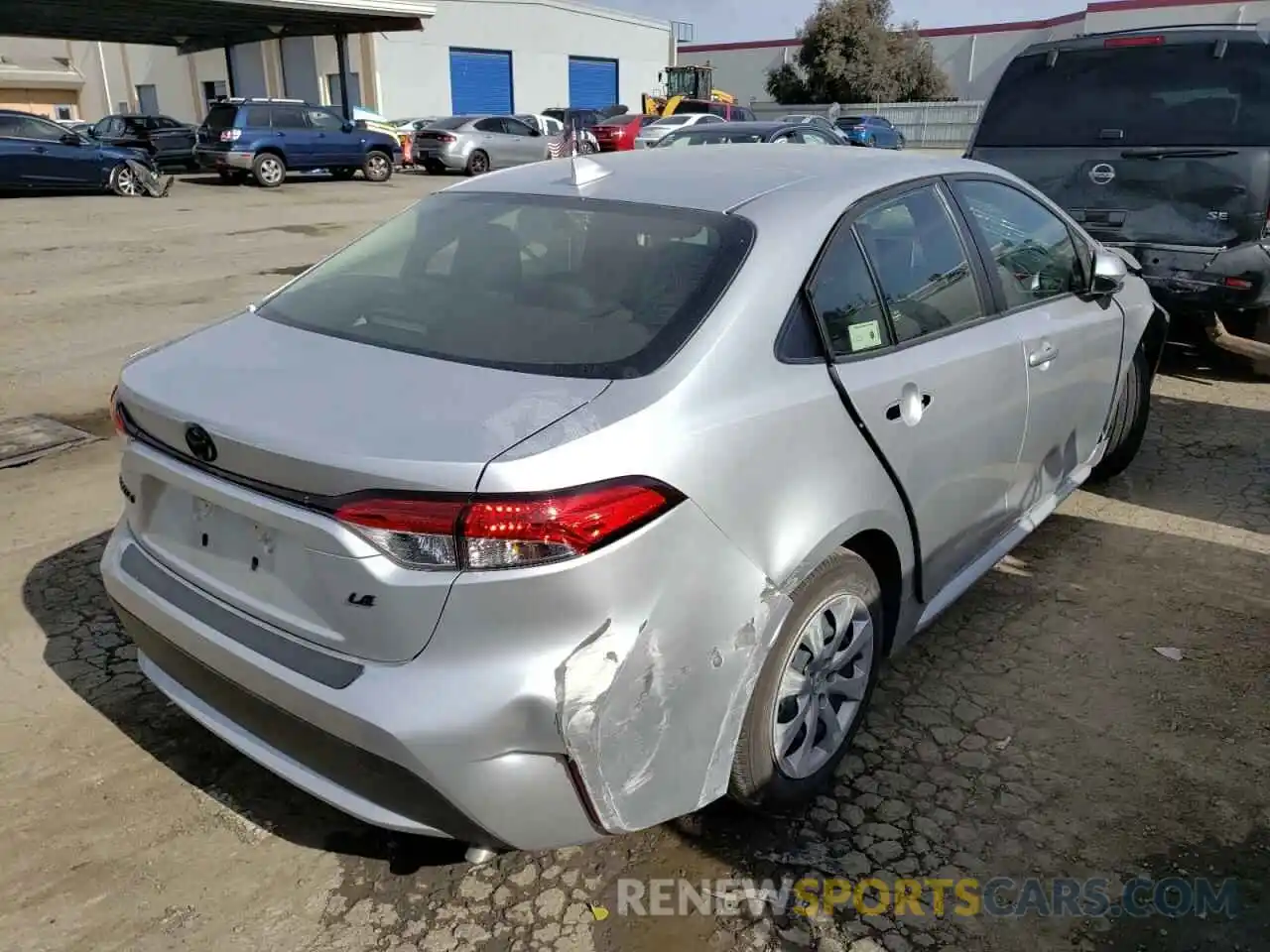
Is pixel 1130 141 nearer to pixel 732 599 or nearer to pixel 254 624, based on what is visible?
pixel 732 599

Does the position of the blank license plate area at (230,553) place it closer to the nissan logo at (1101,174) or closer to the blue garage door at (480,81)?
the nissan logo at (1101,174)

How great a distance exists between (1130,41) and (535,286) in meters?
5.57

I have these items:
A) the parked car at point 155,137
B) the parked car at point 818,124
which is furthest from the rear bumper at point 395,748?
the parked car at point 155,137

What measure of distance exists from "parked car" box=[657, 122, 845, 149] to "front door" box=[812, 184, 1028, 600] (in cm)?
931

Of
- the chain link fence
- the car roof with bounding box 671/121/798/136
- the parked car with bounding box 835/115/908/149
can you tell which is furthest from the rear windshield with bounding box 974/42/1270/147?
the chain link fence

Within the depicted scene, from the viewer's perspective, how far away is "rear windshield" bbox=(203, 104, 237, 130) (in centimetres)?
2081

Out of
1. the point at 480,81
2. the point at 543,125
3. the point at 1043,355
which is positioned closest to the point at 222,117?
the point at 543,125

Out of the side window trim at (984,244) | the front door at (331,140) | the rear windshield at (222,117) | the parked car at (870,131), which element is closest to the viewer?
the side window trim at (984,244)

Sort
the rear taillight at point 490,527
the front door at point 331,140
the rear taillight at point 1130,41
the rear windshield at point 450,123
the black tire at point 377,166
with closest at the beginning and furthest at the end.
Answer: the rear taillight at point 490,527 < the rear taillight at point 1130,41 < the front door at point 331,140 < the black tire at point 377,166 < the rear windshield at point 450,123

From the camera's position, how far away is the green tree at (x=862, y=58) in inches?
1938

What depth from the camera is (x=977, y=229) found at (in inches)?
133

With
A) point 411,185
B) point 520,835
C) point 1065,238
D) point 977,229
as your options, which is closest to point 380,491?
point 520,835

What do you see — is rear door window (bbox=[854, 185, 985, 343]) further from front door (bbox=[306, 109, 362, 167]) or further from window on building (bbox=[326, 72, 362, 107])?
window on building (bbox=[326, 72, 362, 107])

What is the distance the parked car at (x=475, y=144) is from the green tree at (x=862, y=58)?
2983cm
